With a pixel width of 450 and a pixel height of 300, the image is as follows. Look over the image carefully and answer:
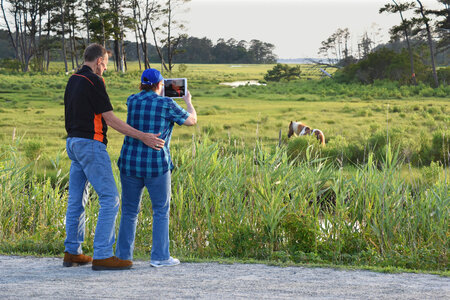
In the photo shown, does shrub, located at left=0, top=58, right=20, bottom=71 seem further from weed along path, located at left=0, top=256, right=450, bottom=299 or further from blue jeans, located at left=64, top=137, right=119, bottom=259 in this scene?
blue jeans, located at left=64, top=137, right=119, bottom=259

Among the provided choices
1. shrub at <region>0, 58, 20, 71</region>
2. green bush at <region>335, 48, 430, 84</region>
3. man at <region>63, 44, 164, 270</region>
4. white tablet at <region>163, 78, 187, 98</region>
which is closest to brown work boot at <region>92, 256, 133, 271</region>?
man at <region>63, 44, 164, 270</region>

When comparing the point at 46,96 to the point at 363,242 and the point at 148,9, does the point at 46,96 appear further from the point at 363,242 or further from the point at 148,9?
the point at 148,9

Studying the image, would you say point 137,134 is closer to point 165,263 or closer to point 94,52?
point 94,52

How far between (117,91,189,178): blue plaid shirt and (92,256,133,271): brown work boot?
0.76 m

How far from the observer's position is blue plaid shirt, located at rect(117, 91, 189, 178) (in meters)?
5.01

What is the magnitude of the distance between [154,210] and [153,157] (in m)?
0.51

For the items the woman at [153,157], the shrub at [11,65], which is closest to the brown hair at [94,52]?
the woman at [153,157]

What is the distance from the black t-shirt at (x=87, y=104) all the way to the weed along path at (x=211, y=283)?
4.01 feet

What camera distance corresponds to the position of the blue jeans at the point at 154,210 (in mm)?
5098

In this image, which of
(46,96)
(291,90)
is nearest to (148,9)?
(291,90)

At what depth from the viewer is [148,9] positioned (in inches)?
2431

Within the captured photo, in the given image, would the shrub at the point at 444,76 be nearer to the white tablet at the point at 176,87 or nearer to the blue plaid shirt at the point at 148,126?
the white tablet at the point at 176,87

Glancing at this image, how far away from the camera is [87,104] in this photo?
501cm

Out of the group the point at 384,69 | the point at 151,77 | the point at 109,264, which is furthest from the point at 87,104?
the point at 384,69
